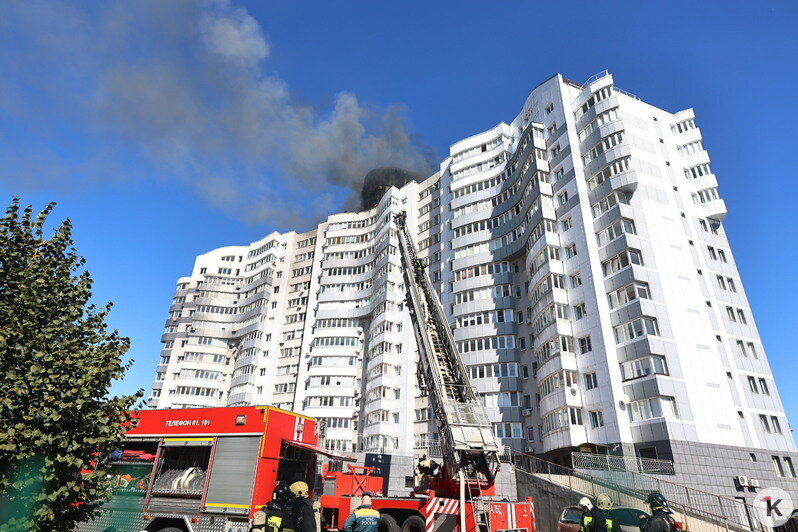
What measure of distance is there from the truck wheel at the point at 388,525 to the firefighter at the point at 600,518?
7132mm

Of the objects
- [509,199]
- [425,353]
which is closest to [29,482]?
[425,353]

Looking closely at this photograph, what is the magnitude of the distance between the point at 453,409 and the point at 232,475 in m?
7.49

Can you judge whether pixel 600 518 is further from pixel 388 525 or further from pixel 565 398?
pixel 565 398

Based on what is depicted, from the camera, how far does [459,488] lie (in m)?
14.4

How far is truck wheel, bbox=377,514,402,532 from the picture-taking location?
14.6m

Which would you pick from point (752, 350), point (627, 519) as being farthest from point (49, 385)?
point (752, 350)

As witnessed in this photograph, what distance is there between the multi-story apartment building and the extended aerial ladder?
17.1 metres

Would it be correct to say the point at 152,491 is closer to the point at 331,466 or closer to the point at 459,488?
the point at 331,466

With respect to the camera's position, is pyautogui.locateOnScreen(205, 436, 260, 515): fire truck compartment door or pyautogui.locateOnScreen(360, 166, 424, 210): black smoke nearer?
pyautogui.locateOnScreen(205, 436, 260, 515): fire truck compartment door

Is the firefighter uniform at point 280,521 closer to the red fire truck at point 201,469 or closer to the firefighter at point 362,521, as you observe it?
the firefighter at point 362,521

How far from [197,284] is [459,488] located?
2978 inches

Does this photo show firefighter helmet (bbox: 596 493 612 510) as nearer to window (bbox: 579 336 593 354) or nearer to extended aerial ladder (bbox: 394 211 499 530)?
extended aerial ladder (bbox: 394 211 499 530)

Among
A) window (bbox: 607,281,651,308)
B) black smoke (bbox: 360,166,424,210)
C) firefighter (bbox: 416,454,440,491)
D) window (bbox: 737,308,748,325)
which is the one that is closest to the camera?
firefighter (bbox: 416,454,440,491)

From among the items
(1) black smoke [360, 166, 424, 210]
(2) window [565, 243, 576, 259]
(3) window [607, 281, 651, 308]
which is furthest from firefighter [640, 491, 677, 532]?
(1) black smoke [360, 166, 424, 210]
